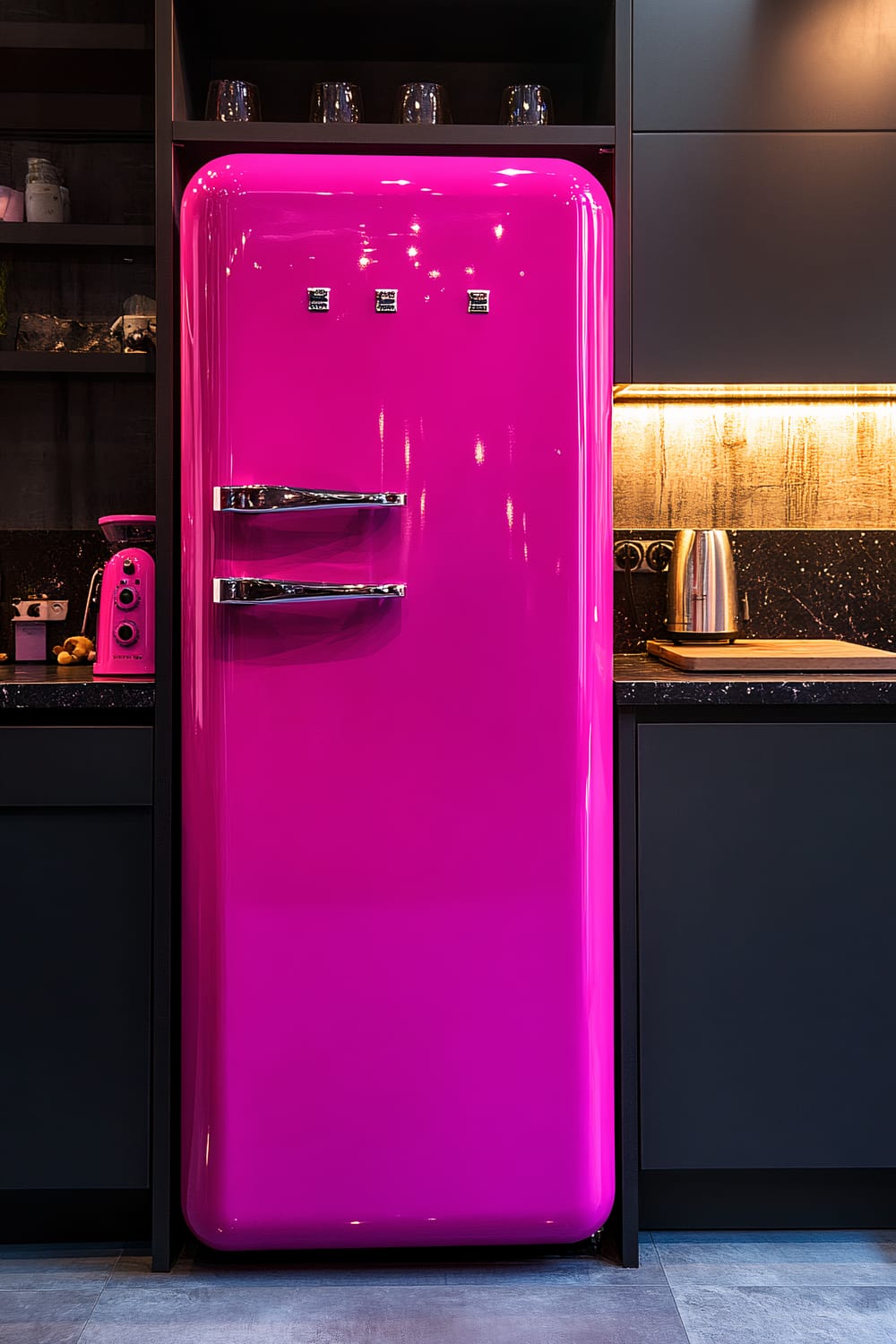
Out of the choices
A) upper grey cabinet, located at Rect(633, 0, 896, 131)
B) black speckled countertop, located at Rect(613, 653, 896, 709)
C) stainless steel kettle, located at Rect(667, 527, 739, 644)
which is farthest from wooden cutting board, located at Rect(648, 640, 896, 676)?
upper grey cabinet, located at Rect(633, 0, 896, 131)

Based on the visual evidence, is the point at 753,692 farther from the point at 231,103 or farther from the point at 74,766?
the point at 231,103

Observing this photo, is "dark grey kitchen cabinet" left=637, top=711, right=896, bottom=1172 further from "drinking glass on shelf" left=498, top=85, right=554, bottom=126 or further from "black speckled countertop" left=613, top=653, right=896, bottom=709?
"drinking glass on shelf" left=498, top=85, right=554, bottom=126

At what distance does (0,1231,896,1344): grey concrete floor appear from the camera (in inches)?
59.0

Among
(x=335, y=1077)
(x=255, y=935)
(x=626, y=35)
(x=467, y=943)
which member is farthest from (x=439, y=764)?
(x=626, y=35)

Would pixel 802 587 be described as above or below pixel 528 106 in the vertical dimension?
below

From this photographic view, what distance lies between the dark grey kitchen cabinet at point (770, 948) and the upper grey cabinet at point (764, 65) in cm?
104

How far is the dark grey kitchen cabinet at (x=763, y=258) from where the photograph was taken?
171 centimetres

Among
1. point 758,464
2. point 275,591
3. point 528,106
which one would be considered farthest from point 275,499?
point 758,464

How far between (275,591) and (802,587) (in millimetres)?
1270

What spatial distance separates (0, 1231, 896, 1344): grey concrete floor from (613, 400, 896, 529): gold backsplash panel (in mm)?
1433

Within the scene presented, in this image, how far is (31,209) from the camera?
1.98 m

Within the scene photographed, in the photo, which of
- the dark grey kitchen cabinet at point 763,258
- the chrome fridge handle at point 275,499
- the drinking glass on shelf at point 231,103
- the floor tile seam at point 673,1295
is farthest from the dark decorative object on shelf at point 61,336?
the floor tile seam at point 673,1295

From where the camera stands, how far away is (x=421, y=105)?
5.73 ft

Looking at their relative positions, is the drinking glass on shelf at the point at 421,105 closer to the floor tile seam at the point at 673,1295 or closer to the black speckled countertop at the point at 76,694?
the black speckled countertop at the point at 76,694
